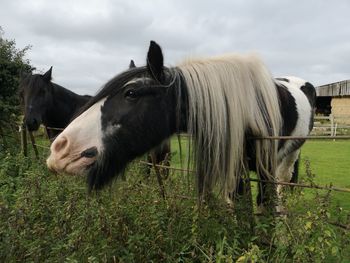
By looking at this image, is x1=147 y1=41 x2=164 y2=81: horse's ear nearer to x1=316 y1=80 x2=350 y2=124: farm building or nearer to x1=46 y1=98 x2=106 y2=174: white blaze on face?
x1=46 y1=98 x2=106 y2=174: white blaze on face

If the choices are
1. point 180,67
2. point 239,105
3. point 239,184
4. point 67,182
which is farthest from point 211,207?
point 67,182

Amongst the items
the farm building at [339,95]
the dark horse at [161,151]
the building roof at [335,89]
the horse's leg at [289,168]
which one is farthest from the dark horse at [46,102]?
the building roof at [335,89]

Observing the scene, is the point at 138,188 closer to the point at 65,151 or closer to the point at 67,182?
the point at 67,182

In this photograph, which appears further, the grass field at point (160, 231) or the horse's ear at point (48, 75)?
the horse's ear at point (48, 75)

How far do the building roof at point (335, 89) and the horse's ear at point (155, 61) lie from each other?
29.5 metres

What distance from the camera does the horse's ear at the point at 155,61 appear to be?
106 inches

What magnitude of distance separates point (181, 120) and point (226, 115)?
340 mm

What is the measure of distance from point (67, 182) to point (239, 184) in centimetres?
215

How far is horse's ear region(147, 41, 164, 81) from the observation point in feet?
8.83

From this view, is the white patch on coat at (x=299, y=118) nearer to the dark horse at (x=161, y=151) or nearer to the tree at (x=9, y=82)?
the dark horse at (x=161, y=151)

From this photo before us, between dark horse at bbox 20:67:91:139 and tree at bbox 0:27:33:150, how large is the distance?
407 cm

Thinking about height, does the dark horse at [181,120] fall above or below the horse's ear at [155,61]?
below

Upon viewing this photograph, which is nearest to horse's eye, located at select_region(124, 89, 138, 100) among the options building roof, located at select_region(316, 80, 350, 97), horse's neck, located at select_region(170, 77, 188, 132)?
horse's neck, located at select_region(170, 77, 188, 132)

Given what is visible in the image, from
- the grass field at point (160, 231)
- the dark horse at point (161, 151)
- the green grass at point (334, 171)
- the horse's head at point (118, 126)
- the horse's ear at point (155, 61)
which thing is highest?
the horse's ear at point (155, 61)
